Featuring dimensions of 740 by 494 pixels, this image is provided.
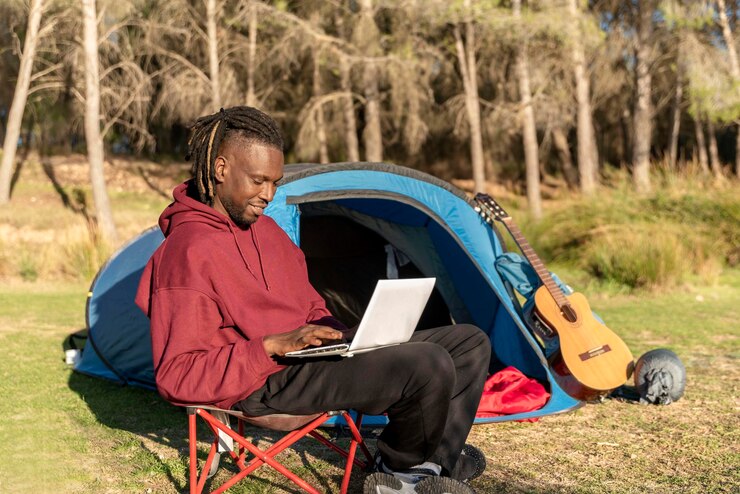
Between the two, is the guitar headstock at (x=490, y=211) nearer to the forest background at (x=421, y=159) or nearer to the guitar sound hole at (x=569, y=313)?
the guitar sound hole at (x=569, y=313)

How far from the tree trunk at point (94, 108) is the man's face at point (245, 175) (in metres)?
12.3

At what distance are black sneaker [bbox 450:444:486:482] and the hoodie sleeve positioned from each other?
90cm

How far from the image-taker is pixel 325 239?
6.13 metres

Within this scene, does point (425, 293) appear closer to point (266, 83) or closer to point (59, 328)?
point (59, 328)

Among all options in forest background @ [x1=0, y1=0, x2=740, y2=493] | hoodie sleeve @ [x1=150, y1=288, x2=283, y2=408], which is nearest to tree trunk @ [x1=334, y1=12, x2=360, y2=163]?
forest background @ [x1=0, y1=0, x2=740, y2=493]

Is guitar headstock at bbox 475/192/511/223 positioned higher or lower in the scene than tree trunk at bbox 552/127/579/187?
higher

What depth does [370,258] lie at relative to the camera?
6.34 metres

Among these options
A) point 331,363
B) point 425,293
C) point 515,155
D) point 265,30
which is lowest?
point 515,155

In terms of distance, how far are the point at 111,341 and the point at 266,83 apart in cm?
1669

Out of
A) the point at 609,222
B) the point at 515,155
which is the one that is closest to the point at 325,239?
the point at 609,222

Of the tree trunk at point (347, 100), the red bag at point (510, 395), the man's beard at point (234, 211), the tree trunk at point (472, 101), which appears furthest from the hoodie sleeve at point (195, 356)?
the tree trunk at point (472, 101)

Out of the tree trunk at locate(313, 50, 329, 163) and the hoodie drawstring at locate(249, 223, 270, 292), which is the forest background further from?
the hoodie drawstring at locate(249, 223, 270, 292)

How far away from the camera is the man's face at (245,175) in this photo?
10.6ft

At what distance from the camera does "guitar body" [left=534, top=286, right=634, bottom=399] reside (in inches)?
191
